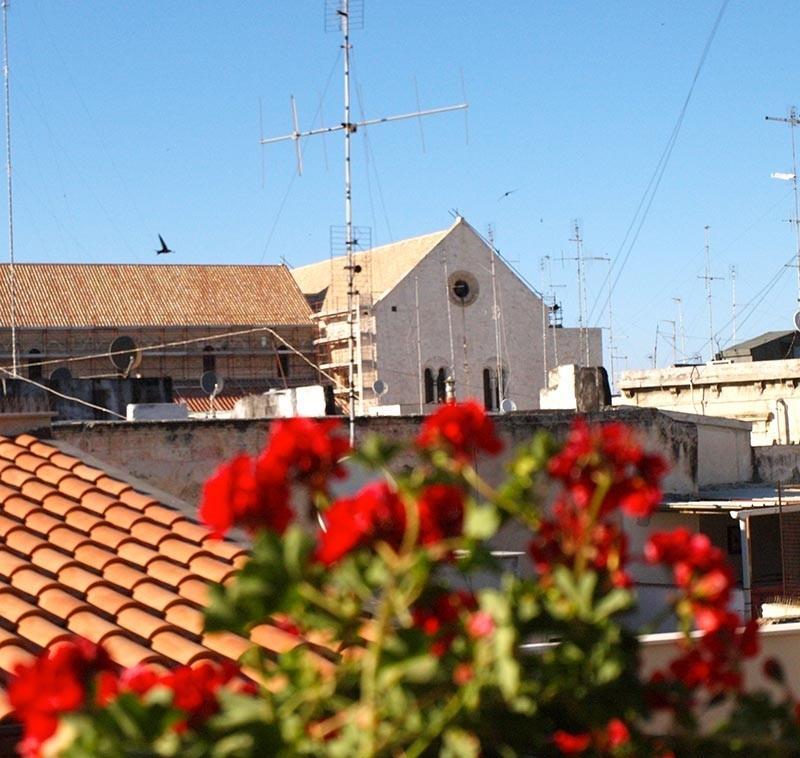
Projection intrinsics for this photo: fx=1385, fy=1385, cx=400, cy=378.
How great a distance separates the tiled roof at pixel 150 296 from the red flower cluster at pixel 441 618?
47500 mm

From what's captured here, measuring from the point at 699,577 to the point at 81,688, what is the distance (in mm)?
955

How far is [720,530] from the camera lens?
55.9ft

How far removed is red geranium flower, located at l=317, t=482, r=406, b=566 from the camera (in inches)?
78.1

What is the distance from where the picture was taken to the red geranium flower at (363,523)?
78.1 inches

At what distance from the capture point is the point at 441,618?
2.22m

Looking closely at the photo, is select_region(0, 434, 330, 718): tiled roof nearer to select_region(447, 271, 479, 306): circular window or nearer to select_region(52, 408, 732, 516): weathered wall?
select_region(52, 408, 732, 516): weathered wall

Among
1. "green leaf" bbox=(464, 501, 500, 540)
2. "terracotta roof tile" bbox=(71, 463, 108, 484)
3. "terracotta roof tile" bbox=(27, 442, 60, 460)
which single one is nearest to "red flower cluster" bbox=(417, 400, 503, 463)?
"green leaf" bbox=(464, 501, 500, 540)

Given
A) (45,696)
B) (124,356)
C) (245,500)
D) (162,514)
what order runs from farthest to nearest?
(124,356) → (162,514) → (245,500) → (45,696)

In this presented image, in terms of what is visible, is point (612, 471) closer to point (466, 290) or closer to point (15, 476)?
point (15, 476)

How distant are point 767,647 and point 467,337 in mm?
40897

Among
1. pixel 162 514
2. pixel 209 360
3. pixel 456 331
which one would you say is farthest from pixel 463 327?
pixel 162 514

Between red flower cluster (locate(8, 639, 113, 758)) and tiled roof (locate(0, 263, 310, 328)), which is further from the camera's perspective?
tiled roof (locate(0, 263, 310, 328))

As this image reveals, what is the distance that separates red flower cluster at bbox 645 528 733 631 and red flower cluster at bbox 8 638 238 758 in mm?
752

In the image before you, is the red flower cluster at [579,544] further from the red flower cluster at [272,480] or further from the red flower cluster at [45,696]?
the red flower cluster at [45,696]
